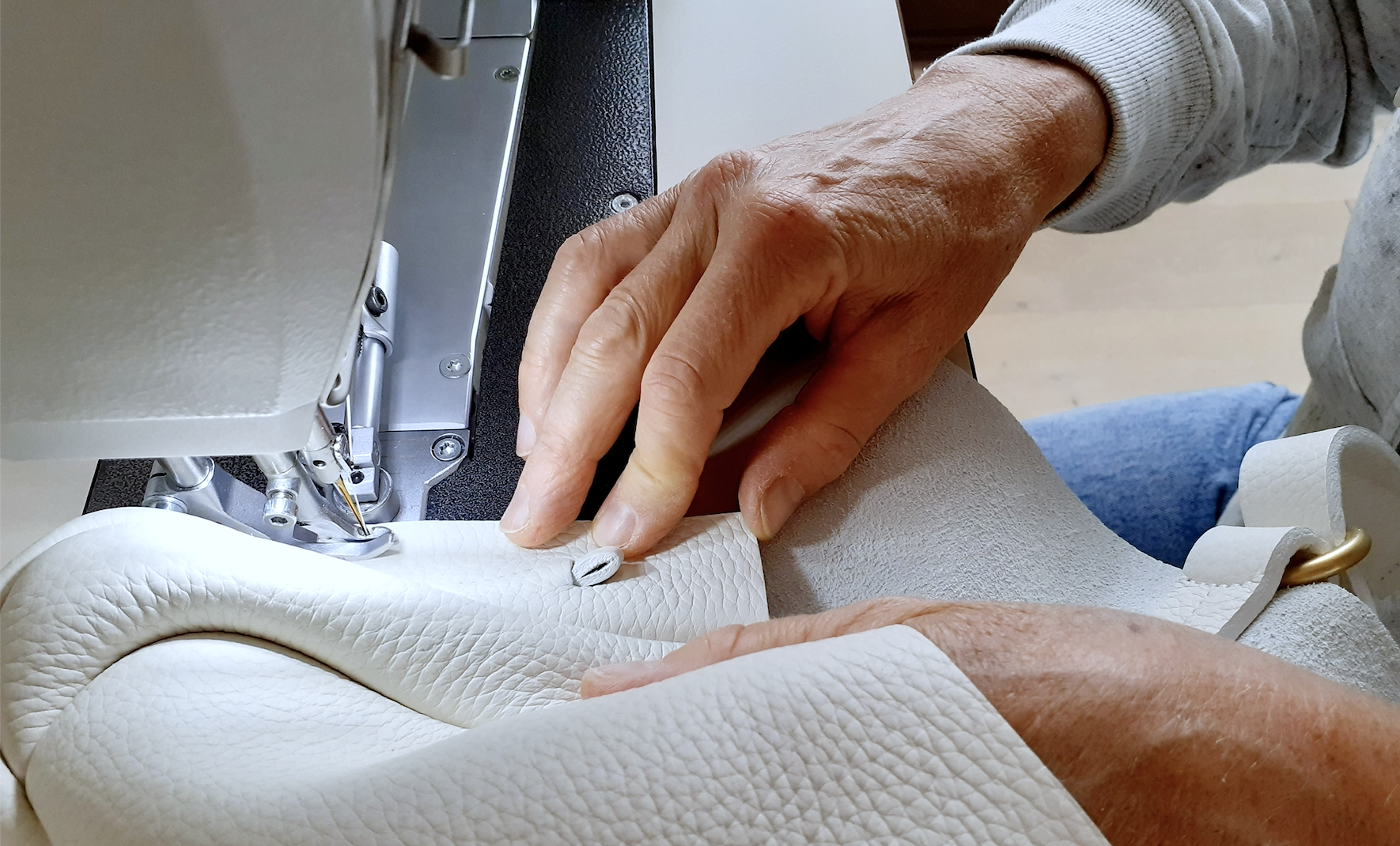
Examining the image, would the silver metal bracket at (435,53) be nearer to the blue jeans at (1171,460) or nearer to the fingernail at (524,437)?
the fingernail at (524,437)

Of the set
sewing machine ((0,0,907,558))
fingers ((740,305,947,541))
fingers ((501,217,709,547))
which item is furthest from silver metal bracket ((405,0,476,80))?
fingers ((740,305,947,541))

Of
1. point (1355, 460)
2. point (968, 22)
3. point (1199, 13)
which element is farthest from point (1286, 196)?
point (1355, 460)

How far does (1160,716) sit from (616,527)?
0.98 ft

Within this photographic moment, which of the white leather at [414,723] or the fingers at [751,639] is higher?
the white leather at [414,723]

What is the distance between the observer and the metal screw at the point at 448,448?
24.9 inches

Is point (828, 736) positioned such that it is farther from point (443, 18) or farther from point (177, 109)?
point (443, 18)

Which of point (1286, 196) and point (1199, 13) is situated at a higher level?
point (1199, 13)

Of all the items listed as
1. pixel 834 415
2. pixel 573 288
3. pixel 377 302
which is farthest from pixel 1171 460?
pixel 377 302

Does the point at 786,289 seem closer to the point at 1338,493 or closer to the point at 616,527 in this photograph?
the point at 616,527

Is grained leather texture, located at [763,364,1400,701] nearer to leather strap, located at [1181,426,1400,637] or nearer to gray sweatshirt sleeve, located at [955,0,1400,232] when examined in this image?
leather strap, located at [1181,426,1400,637]

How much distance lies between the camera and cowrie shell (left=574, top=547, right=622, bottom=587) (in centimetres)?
54

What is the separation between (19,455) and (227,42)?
197 mm

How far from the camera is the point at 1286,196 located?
6.66ft

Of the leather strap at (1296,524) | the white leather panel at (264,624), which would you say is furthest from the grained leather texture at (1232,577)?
the white leather panel at (264,624)
